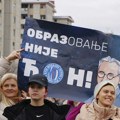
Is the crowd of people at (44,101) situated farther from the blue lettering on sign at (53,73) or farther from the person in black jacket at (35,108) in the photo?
the blue lettering on sign at (53,73)

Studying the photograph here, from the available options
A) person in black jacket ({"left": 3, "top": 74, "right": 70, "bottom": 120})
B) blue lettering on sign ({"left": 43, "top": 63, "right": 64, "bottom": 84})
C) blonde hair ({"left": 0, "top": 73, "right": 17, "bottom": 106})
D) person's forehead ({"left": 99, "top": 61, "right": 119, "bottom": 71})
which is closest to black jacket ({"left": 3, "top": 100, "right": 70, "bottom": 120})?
person in black jacket ({"left": 3, "top": 74, "right": 70, "bottom": 120})

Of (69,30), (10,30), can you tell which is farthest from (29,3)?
(69,30)

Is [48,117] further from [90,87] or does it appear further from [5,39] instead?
[5,39]

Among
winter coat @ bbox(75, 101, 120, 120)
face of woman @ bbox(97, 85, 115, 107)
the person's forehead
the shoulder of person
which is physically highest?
the person's forehead

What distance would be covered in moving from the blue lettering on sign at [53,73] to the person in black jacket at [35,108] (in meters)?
1.05

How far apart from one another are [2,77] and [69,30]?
3.57 ft

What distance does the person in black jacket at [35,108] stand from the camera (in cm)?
436

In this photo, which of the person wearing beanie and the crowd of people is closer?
the crowd of people

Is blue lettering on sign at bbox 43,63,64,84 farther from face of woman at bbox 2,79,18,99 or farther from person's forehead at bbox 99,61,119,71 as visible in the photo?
face of woman at bbox 2,79,18,99

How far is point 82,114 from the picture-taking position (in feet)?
15.7

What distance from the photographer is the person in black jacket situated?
436 cm

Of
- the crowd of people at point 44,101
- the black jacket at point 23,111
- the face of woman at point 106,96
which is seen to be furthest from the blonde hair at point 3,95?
the face of woman at point 106,96

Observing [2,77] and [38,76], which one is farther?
[2,77]

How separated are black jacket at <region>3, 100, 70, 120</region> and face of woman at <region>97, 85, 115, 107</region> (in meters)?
0.37
